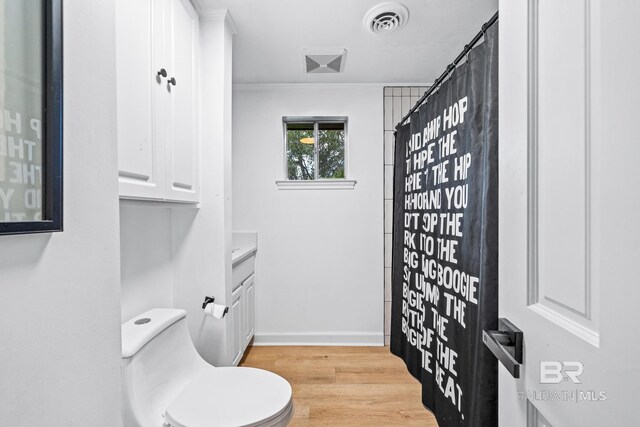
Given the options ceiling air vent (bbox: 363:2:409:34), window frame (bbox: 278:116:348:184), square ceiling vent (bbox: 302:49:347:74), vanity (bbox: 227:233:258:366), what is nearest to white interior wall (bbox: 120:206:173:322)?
vanity (bbox: 227:233:258:366)

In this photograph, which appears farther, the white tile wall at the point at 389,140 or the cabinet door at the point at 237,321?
the white tile wall at the point at 389,140

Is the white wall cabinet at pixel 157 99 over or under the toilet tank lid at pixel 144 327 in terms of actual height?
over

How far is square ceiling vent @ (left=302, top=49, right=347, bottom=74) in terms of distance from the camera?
84.0 inches

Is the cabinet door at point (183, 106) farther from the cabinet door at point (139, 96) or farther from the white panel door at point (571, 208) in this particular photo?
the white panel door at point (571, 208)

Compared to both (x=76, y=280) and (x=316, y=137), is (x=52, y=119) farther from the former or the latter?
(x=316, y=137)

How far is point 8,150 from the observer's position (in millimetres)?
409

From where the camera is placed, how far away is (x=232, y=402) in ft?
3.75

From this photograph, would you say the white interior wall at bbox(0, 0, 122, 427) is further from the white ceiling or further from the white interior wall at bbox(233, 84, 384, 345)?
the white interior wall at bbox(233, 84, 384, 345)

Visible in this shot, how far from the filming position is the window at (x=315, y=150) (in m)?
2.80

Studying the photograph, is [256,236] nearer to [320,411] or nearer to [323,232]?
[323,232]

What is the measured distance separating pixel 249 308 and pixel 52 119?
222 centimetres

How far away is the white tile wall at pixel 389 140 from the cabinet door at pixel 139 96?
A: 190 centimetres

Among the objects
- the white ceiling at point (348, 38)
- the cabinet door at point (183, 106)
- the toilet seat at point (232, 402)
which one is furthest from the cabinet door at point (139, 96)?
the toilet seat at point (232, 402)

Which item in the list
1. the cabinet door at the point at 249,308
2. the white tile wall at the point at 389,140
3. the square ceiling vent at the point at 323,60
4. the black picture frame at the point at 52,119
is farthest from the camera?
the white tile wall at the point at 389,140
